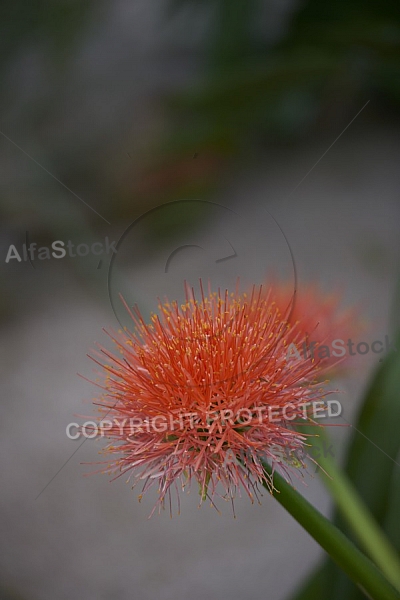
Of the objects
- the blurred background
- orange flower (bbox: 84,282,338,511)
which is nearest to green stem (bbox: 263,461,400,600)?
orange flower (bbox: 84,282,338,511)

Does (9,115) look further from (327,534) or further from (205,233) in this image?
(327,534)

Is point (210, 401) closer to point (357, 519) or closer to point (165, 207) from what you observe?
point (357, 519)

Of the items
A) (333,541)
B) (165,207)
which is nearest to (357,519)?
(333,541)

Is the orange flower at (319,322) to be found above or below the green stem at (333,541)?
above

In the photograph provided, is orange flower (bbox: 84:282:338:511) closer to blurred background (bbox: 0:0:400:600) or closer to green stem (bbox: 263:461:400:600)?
green stem (bbox: 263:461:400:600)

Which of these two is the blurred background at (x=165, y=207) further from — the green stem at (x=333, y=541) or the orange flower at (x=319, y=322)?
the green stem at (x=333, y=541)

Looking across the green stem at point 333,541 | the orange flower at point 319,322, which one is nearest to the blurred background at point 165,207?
the orange flower at point 319,322
